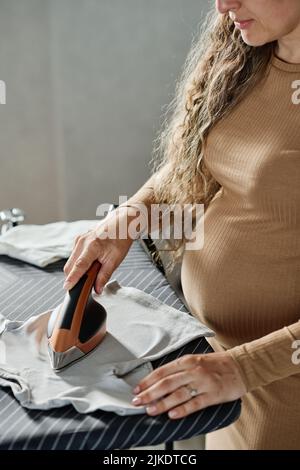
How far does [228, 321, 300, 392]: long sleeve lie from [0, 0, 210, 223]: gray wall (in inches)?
60.2

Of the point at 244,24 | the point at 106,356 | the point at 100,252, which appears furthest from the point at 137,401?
the point at 244,24

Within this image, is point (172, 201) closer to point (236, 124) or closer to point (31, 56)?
point (236, 124)

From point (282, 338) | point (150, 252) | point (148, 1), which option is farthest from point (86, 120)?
point (282, 338)

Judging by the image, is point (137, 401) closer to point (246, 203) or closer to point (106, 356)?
point (106, 356)

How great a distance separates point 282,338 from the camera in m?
1.00

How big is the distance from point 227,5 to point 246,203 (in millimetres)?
319

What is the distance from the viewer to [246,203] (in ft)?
3.83

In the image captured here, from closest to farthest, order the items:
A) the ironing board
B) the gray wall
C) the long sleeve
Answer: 1. the ironing board
2. the long sleeve
3. the gray wall

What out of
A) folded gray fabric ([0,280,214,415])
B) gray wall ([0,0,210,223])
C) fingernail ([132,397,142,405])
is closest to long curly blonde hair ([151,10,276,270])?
folded gray fabric ([0,280,214,415])

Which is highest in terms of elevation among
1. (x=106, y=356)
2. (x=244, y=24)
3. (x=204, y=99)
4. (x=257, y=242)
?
(x=244, y=24)

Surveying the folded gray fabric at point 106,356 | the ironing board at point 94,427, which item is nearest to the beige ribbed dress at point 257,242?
the folded gray fabric at point 106,356

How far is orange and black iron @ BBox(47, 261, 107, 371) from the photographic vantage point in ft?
3.27

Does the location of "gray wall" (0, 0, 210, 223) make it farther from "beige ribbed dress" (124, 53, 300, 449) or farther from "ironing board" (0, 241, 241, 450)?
"ironing board" (0, 241, 241, 450)

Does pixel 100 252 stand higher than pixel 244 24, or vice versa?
pixel 244 24
